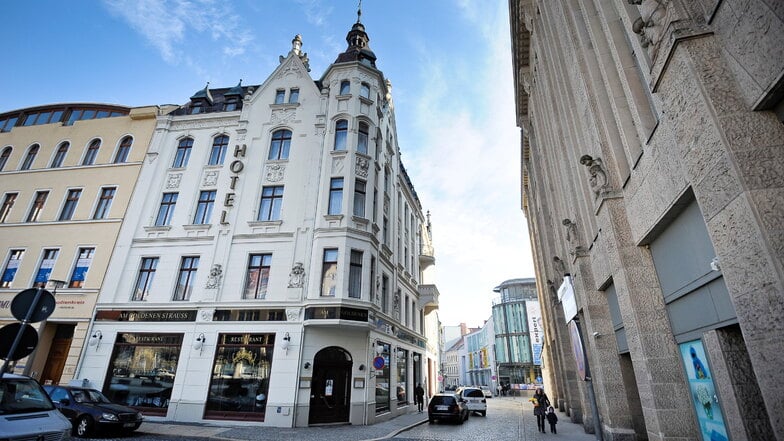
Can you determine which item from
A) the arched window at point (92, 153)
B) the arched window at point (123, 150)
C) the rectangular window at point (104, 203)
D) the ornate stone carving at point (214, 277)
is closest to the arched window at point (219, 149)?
the arched window at point (123, 150)

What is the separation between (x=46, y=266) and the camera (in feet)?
65.1

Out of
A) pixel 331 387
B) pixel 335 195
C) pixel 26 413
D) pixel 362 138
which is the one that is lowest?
pixel 331 387

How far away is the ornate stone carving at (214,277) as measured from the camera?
682 inches

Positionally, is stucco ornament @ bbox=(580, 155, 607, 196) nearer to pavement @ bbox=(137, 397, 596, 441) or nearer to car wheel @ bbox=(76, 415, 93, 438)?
pavement @ bbox=(137, 397, 596, 441)

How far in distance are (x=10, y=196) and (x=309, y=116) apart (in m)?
20.7

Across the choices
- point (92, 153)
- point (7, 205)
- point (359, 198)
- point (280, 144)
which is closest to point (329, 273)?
point (359, 198)

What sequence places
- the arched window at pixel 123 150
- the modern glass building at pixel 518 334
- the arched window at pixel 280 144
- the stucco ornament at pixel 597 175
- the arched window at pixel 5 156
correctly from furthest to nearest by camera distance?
the modern glass building at pixel 518 334
the arched window at pixel 5 156
the arched window at pixel 123 150
the arched window at pixel 280 144
the stucco ornament at pixel 597 175

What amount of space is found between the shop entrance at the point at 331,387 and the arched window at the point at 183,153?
1475cm

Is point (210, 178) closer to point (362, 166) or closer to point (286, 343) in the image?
point (362, 166)

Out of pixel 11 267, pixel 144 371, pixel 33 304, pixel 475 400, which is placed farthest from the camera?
pixel 475 400

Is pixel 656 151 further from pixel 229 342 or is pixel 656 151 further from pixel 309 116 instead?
pixel 309 116

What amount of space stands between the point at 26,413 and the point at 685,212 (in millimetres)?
11223

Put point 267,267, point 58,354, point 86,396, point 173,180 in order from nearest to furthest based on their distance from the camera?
point 86,396
point 267,267
point 58,354
point 173,180

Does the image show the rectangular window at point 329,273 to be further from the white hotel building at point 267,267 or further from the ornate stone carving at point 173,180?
the ornate stone carving at point 173,180
